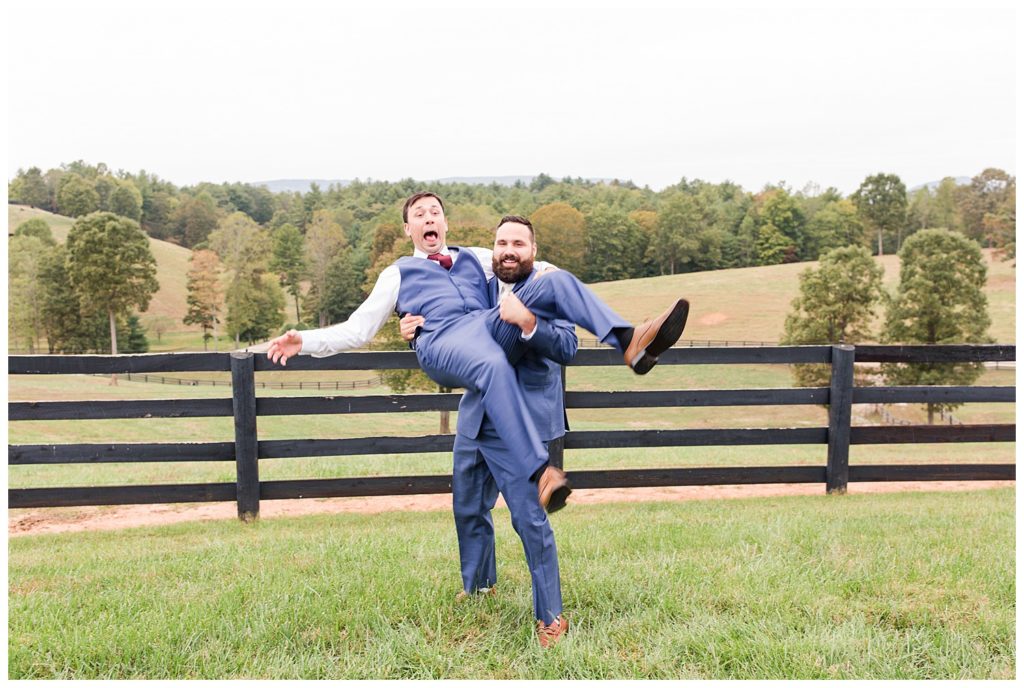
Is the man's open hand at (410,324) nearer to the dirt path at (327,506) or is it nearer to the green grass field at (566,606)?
the green grass field at (566,606)

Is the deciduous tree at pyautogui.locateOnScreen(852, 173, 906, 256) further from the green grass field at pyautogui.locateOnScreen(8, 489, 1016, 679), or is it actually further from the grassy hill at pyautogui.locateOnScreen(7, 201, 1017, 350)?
the green grass field at pyautogui.locateOnScreen(8, 489, 1016, 679)

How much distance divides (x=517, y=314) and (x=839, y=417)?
4.51 meters

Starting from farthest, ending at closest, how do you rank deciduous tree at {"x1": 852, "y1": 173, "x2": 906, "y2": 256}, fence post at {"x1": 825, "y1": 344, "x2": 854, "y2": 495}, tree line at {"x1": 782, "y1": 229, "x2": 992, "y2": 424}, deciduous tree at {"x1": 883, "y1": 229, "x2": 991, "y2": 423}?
deciduous tree at {"x1": 852, "y1": 173, "x2": 906, "y2": 256} < deciduous tree at {"x1": 883, "y1": 229, "x2": 991, "y2": 423} < tree line at {"x1": 782, "y1": 229, "x2": 992, "y2": 424} < fence post at {"x1": 825, "y1": 344, "x2": 854, "y2": 495}

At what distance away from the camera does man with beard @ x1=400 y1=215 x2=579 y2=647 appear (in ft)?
11.9

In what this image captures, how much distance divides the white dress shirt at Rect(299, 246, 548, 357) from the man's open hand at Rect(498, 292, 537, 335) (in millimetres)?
359

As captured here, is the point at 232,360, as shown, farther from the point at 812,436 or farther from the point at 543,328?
the point at 812,436

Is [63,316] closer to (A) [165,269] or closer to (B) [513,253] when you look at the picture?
(A) [165,269]

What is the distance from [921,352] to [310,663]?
229 inches

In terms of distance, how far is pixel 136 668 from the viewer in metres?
3.50

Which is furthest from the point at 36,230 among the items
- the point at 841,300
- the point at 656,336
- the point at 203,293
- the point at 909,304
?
the point at 656,336

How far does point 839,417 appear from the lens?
698 centimetres

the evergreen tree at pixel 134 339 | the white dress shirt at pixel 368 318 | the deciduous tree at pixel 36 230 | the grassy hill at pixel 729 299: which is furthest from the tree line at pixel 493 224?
the white dress shirt at pixel 368 318

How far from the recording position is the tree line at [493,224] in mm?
48750

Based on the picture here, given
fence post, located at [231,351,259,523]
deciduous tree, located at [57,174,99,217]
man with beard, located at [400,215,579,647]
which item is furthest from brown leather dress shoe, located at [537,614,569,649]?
deciduous tree, located at [57,174,99,217]
